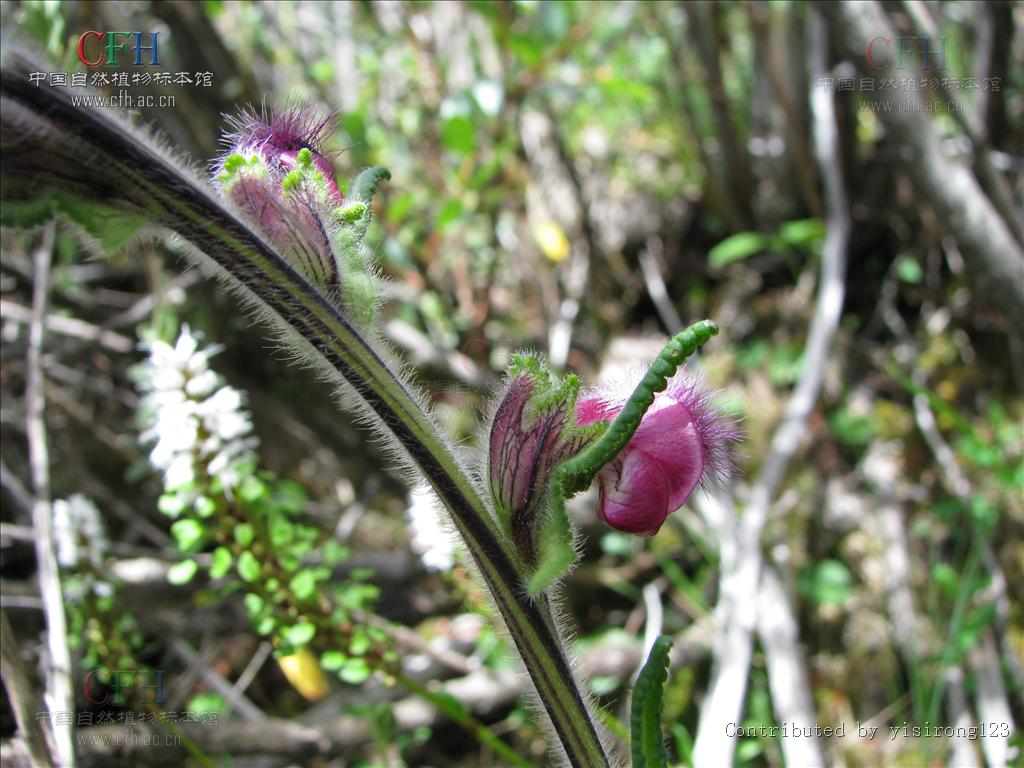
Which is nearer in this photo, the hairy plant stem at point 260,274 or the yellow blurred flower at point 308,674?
the hairy plant stem at point 260,274

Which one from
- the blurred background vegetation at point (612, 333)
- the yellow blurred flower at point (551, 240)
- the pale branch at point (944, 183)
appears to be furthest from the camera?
the yellow blurred flower at point (551, 240)

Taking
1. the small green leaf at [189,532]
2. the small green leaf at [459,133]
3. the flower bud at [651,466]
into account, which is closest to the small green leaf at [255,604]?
the small green leaf at [189,532]

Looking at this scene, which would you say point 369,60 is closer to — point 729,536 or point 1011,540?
point 729,536

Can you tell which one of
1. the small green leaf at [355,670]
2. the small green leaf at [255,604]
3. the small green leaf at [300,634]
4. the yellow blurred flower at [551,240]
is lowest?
the small green leaf at [355,670]

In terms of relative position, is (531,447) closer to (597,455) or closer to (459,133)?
(597,455)

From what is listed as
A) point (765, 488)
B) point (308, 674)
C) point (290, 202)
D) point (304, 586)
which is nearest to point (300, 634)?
point (304, 586)

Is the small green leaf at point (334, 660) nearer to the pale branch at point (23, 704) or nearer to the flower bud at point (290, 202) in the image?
the pale branch at point (23, 704)

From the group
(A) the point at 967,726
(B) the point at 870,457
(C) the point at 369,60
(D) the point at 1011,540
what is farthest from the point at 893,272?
(C) the point at 369,60
